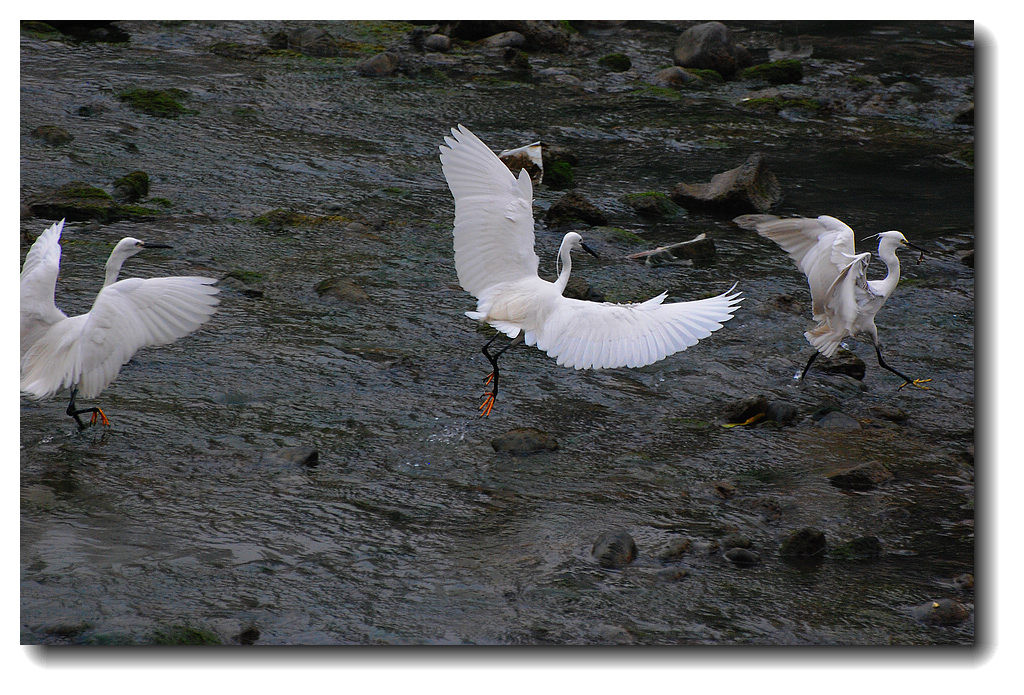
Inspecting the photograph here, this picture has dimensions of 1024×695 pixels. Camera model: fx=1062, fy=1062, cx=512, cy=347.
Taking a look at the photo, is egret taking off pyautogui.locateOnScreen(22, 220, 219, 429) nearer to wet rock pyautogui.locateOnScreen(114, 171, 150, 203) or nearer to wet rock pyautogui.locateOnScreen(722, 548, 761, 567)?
wet rock pyautogui.locateOnScreen(722, 548, 761, 567)

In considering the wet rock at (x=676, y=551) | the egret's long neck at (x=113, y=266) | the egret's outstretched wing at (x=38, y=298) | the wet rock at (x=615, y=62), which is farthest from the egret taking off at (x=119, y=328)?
the wet rock at (x=615, y=62)

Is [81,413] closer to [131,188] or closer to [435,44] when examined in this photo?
[131,188]

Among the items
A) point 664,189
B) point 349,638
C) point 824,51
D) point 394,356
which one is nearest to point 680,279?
point 664,189

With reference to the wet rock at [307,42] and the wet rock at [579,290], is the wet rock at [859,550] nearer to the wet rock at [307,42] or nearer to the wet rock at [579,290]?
the wet rock at [579,290]

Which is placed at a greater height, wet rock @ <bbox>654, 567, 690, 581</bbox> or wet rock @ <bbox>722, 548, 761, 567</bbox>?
wet rock @ <bbox>722, 548, 761, 567</bbox>

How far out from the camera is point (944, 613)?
252 cm

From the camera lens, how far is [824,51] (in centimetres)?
607

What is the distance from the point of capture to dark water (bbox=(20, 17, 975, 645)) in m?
2.53

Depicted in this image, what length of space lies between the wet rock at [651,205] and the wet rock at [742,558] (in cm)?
279

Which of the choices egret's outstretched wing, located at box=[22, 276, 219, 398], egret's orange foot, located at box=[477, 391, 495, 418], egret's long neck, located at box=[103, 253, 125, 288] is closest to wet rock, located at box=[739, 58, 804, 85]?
egret's orange foot, located at box=[477, 391, 495, 418]

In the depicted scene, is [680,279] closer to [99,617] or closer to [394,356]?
[394,356]

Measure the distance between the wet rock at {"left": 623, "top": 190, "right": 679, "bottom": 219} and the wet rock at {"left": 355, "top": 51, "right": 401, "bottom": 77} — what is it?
2.04 meters

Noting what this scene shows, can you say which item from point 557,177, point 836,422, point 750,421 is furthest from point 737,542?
point 557,177

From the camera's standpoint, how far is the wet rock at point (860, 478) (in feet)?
10.3
